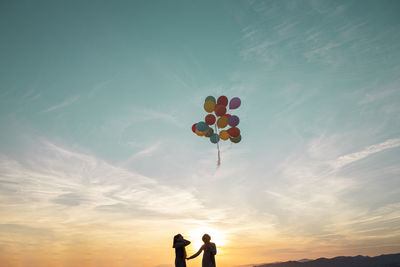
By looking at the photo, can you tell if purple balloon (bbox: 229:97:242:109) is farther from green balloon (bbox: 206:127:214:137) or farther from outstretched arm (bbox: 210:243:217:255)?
outstretched arm (bbox: 210:243:217:255)

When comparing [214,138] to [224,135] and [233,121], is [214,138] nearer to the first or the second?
[224,135]

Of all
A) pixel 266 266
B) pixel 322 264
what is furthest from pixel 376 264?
pixel 266 266

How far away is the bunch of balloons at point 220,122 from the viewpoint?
479 inches

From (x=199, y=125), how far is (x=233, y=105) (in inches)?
77.7

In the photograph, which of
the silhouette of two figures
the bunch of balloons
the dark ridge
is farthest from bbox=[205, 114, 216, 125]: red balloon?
the dark ridge

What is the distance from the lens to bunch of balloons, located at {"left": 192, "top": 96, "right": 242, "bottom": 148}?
12.2 m

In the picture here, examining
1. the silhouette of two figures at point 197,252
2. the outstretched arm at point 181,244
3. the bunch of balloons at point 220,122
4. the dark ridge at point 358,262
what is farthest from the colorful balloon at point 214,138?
the dark ridge at point 358,262

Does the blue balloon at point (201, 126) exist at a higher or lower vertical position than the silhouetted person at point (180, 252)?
higher

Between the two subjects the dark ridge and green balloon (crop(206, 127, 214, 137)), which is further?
the dark ridge

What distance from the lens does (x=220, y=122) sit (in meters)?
12.2

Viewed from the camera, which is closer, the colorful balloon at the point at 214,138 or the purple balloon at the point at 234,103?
the colorful balloon at the point at 214,138

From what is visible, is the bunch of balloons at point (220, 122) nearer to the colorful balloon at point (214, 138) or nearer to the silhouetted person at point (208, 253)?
the colorful balloon at point (214, 138)

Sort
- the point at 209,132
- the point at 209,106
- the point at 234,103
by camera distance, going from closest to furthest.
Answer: the point at 209,106 < the point at 209,132 < the point at 234,103

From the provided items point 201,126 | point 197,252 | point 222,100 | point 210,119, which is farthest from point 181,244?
point 222,100
